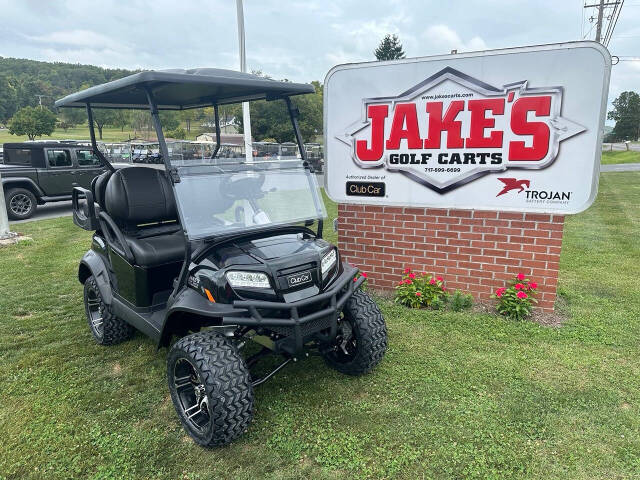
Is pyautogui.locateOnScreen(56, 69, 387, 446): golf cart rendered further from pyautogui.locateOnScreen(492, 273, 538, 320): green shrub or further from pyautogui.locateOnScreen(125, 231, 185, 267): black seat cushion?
pyautogui.locateOnScreen(492, 273, 538, 320): green shrub

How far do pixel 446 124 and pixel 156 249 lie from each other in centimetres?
303

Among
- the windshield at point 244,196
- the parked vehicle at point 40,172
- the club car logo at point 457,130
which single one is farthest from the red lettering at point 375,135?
the parked vehicle at point 40,172

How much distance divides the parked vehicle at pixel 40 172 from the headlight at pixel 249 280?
1005 cm

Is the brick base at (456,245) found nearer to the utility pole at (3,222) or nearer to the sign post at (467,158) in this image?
the sign post at (467,158)

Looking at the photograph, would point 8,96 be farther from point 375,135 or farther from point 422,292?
point 422,292

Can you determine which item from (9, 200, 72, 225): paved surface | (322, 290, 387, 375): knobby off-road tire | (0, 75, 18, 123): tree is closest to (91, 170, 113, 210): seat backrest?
(322, 290, 387, 375): knobby off-road tire

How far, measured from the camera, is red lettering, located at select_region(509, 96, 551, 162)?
4035 millimetres

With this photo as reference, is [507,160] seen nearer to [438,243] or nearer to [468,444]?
[438,243]

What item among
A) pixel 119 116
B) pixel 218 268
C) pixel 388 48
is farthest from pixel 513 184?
pixel 388 48

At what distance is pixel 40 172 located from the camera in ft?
34.8

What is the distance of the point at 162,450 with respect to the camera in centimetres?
260

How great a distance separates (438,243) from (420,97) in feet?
5.12

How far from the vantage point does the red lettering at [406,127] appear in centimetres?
456

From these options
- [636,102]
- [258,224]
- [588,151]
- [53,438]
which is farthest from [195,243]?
[636,102]
